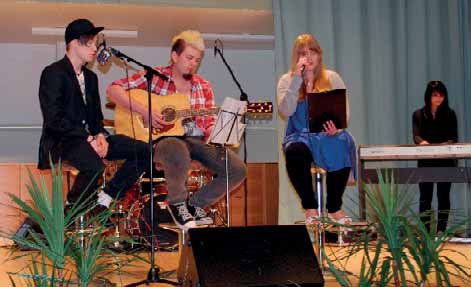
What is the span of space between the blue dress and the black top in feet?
5.01

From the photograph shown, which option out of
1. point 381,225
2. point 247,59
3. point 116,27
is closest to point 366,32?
point 247,59

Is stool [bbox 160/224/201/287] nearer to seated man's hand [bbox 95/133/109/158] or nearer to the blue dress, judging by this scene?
seated man's hand [bbox 95/133/109/158]

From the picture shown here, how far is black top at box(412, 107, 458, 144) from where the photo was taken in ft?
17.1

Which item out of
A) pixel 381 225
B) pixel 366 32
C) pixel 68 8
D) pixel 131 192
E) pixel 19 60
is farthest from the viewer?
pixel 19 60

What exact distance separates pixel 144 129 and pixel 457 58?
334 centimetres

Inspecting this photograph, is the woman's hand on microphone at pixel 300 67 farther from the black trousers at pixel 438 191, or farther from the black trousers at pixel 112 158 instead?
the black trousers at pixel 438 191

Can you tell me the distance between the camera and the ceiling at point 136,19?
5.38 m

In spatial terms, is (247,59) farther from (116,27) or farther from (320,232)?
(320,232)

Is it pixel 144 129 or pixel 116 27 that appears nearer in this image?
pixel 144 129

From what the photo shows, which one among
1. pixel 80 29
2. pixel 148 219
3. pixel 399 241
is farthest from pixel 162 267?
pixel 399 241

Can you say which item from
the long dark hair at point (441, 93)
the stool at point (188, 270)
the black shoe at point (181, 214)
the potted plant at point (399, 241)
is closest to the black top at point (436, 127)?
the long dark hair at point (441, 93)

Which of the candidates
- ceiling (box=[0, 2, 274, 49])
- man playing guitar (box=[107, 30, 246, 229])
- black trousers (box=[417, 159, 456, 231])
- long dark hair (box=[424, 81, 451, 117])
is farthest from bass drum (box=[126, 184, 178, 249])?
long dark hair (box=[424, 81, 451, 117])

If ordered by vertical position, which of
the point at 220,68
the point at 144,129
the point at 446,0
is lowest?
the point at 144,129

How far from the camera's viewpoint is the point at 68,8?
5.38m
